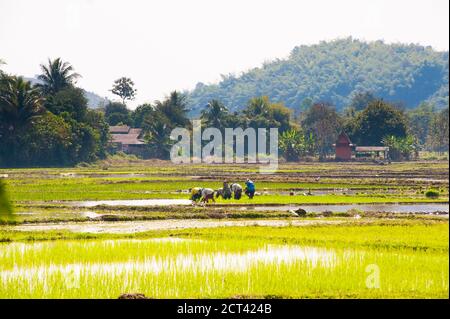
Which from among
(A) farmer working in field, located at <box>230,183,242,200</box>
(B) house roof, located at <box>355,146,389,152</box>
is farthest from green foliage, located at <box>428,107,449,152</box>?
(A) farmer working in field, located at <box>230,183,242,200</box>

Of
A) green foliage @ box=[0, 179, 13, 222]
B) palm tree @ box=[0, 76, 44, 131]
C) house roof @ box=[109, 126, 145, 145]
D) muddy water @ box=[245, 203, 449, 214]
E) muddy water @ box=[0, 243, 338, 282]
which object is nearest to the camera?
green foliage @ box=[0, 179, 13, 222]

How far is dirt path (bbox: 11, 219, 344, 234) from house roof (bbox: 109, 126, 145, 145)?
63.8m

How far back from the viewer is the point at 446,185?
39875 mm

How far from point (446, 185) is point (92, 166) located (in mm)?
35887

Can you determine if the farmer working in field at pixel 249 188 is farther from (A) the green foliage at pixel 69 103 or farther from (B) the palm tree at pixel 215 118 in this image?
(B) the palm tree at pixel 215 118

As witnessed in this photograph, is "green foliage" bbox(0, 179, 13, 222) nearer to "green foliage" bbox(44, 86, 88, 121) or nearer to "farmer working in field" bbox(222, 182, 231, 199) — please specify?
"farmer working in field" bbox(222, 182, 231, 199)

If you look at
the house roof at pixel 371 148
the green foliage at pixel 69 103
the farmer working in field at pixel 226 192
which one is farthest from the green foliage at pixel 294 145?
the farmer working in field at pixel 226 192

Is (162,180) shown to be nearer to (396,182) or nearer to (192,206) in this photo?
(396,182)

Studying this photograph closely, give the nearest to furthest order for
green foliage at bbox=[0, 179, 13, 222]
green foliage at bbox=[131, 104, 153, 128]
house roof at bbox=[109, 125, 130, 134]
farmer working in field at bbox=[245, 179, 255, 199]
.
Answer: green foliage at bbox=[0, 179, 13, 222] → farmer working in field at bbox=[245, 179, 255, 199] → house roof at bbox=[109, 125, 130, 134] → green foliage at bbox=[131, 104, 153, 128]

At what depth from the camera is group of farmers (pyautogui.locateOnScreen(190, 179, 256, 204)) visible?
30594 millimetres

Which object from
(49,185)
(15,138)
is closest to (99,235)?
(49,185)

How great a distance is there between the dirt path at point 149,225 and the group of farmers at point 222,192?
577 centimetres

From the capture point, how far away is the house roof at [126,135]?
8938 cm

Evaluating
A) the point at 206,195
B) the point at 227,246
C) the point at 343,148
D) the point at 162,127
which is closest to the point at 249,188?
the point at 206,195
